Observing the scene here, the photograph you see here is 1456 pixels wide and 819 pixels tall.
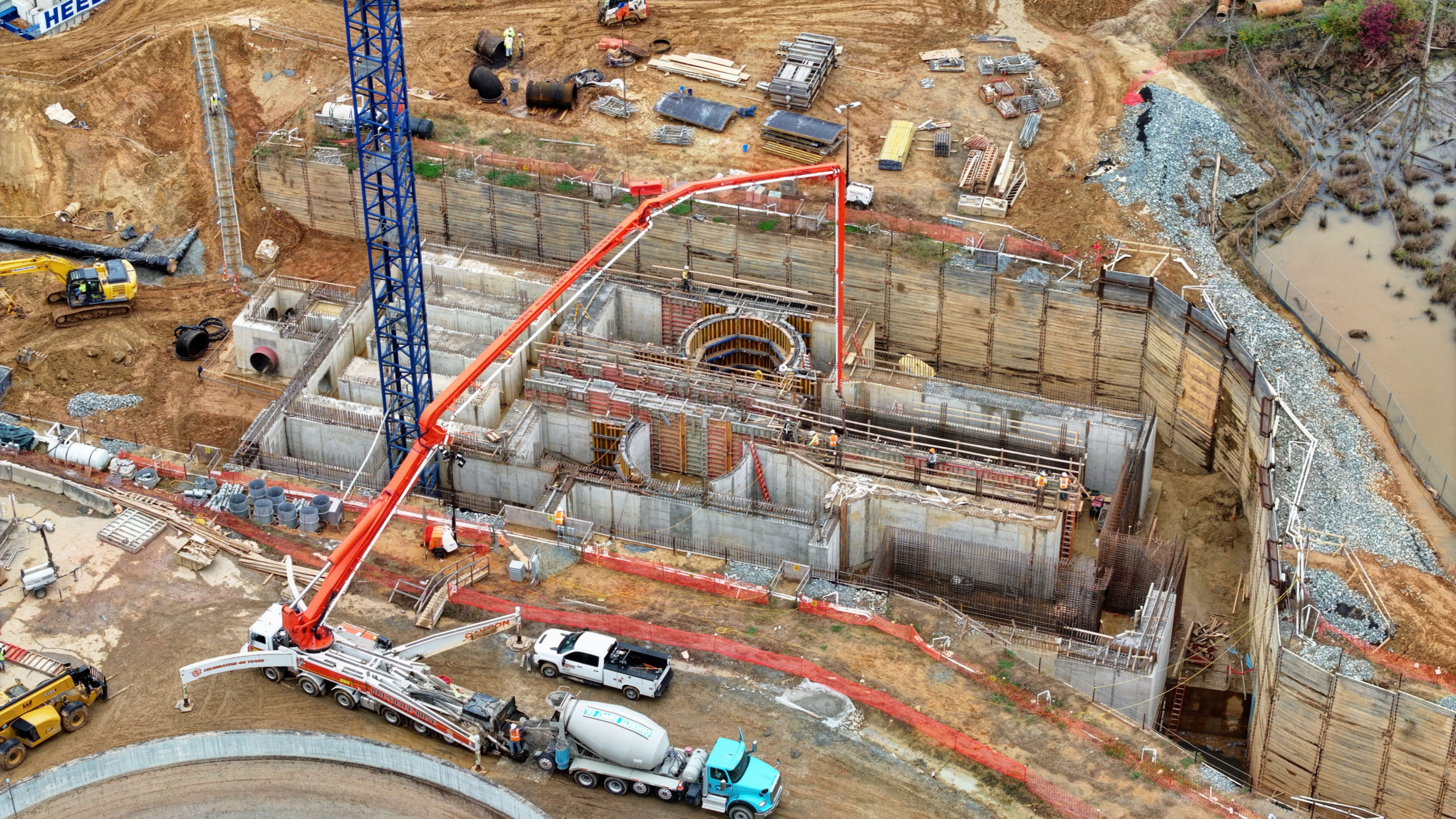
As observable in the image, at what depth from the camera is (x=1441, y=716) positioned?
45.8 meters

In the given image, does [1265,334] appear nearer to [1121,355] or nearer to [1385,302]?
[1121,355]

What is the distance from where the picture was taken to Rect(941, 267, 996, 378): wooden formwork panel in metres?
65.2

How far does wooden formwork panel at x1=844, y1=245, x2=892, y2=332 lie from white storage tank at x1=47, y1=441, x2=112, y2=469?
2730 cm

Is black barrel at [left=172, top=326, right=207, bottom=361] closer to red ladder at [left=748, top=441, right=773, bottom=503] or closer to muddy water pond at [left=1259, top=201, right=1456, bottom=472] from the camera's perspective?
red ladder at [left=748, top=441, right=773, bottom=503]

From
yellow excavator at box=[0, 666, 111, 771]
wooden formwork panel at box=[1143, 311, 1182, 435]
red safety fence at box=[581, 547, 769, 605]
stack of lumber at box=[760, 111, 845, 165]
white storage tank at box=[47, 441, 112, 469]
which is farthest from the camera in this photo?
stack of lumber at box=[760, 111, 845, 165]

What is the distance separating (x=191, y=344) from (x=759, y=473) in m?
23.5

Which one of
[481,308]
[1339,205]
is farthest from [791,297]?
[1339,205]

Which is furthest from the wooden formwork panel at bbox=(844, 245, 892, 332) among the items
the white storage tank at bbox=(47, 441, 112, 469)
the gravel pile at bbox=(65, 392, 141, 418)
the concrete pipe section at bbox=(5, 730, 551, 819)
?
the concrete pipe section at bbox=(5, 730, 551, 819)

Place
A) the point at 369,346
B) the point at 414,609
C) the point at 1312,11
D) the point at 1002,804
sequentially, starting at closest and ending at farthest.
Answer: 1. the point at 1002,804
2. the point at 414,609
3. the point at 369,346
4. the point at 1312,11

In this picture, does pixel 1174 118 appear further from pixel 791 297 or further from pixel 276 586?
pixel 276 586

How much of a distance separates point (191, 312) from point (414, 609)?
78.1 feet

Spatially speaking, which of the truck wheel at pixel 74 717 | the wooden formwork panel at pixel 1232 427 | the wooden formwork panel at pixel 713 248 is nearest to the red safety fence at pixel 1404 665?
the wooden formwork panel at pixel 1232 427

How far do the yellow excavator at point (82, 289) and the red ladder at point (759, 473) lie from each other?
1054 inches

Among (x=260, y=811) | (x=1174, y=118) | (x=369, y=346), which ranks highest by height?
(x=1174, y=118)
